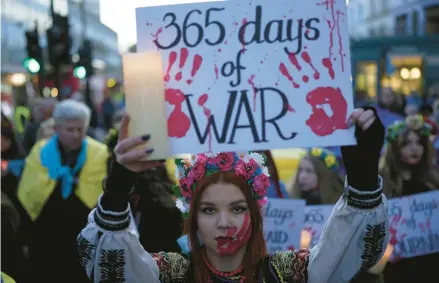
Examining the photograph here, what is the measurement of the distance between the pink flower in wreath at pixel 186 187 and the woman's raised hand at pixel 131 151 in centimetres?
47

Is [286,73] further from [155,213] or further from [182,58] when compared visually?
[155,213]

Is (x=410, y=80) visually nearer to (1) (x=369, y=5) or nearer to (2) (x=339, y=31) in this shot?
(2) (x=339, y=31)

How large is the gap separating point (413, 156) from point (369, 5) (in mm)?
56343

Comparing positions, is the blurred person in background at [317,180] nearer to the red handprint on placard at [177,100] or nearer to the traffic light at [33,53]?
the red handprint on placard at [177,100]

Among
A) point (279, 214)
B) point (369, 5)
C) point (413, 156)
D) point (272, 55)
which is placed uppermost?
point (369, 5)

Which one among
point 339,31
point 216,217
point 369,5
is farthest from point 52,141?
point 369,5

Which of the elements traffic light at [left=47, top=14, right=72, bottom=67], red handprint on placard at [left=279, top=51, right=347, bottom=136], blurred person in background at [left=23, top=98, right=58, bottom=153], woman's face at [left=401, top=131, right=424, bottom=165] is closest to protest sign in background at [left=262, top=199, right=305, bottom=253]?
woman's face at [left=401, top=131, right=424, bottom=165]

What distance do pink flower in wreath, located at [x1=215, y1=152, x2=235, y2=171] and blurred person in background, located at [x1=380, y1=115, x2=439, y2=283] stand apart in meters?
2.47

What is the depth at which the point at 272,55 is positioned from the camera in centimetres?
233

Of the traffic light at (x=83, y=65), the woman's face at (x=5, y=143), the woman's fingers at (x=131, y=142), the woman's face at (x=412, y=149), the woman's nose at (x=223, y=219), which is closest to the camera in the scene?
the woman's fingers at (x=131, y=142)

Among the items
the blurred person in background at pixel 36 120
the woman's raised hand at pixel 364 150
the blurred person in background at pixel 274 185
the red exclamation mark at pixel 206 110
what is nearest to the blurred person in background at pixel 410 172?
the blurred person in background at pixel 274 185

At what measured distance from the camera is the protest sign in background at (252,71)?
2.27 meters

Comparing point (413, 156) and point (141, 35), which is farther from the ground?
point (141, 35)

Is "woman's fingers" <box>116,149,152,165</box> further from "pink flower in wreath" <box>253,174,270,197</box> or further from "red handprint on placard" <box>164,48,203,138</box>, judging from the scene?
"pink flower in wreath" <box>253,174,270,197</box>
